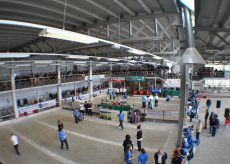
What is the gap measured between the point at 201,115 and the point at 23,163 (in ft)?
41.0

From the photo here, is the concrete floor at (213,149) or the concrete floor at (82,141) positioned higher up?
the concrete floor at (213,149)

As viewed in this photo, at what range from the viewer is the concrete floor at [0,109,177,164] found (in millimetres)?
7496

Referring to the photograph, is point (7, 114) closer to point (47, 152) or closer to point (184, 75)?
point (47, 152)

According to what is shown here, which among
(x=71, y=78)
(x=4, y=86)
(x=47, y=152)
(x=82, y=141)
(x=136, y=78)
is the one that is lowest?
(x=47, y=152)

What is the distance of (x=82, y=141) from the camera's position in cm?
926

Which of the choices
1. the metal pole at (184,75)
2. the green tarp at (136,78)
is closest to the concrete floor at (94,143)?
the metal pole at (184,75)

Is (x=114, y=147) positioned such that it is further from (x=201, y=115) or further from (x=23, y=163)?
(x=201, y=115)

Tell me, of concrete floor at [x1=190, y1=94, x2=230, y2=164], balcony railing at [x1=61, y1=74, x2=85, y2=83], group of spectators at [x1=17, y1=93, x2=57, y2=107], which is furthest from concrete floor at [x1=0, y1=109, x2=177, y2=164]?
balcony railing at [x1=61, y1=74, x2=85, y2=83]

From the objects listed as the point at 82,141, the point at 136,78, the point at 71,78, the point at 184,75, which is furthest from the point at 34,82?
the point at 184,75

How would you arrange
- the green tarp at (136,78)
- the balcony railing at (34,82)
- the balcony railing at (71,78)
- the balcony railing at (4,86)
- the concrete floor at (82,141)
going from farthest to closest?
the green tarp at (136,78)
the balcony railing at (71,78)
the balcony railing at (34,82)
the balcony railing at (4,86)
the concrete floor at (82,141)

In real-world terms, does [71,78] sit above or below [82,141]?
above

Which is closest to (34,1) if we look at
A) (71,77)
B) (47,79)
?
(47,79)

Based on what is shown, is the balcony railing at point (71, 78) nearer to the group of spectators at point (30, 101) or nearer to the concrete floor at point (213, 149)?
the group of spectators at point (30, 101)

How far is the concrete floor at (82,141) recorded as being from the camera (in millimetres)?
7496
